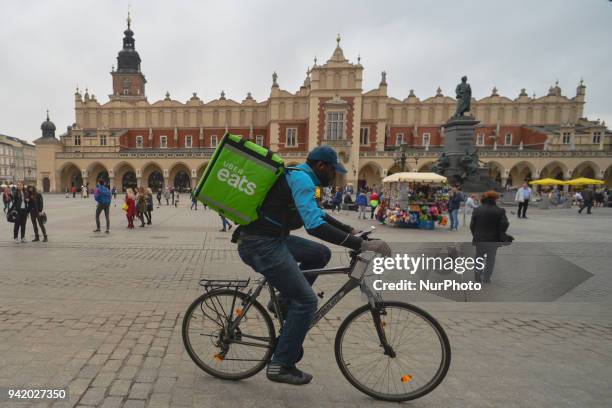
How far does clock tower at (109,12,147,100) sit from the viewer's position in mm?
65188

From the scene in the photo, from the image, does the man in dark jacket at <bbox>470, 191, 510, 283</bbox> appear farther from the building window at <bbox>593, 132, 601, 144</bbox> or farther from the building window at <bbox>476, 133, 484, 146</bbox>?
the building window at <bbox>593, 132, 601, 144</bbox>

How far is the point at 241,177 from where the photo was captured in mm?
2098

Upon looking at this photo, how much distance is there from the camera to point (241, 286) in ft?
8.03

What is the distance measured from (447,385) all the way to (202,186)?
2476 mm

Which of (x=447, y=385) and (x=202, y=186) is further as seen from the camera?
(x=447, y=385)

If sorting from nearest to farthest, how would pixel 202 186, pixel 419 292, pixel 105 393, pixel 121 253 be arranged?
pixel 202 186 < pixel 105 393 < pixel 419 292 < pixel 121 253

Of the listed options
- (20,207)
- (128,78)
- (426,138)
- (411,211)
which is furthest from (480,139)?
(128,78)

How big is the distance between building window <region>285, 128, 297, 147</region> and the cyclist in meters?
44.8

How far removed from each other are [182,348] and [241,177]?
6.55 ft

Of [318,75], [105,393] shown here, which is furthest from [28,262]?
[318,75]

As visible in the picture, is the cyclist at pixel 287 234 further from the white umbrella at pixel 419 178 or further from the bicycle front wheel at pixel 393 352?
the white umbrella at pixel 419 178

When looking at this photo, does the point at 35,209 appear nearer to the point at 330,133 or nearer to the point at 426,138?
the point at 330,133

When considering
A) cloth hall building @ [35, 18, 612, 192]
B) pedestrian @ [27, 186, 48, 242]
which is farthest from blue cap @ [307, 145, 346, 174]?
cloth hall building @ [35, 18, 612, 192]

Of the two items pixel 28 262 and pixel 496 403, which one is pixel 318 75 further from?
pixel 496 403
